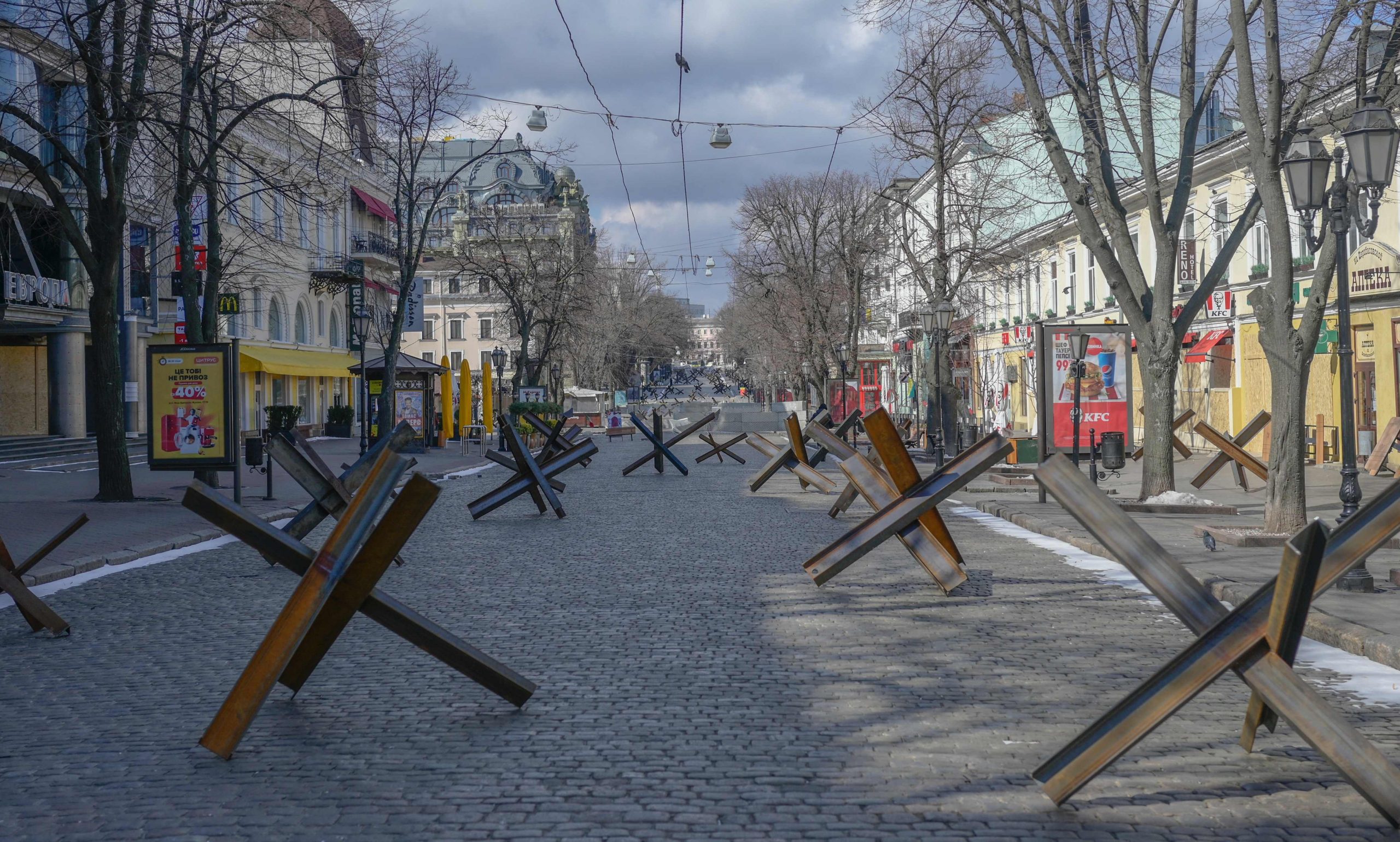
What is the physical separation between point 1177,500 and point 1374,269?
1145 centimetres

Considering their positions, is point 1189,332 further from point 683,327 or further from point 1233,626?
point 683,327

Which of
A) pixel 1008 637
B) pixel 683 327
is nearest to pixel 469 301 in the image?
pixel 683 327

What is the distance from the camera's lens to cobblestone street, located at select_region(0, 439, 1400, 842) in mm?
4250

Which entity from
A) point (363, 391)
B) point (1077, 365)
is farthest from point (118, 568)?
point (363, 391)

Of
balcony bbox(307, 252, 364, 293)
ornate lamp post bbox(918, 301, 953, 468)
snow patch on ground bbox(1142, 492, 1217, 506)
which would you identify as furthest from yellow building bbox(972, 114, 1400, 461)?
balcony bbox(307, 252, 364, 293)

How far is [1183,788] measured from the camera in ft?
14.8

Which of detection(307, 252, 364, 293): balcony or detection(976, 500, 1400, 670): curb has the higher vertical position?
detection(307, 252, 364, 293): balcony

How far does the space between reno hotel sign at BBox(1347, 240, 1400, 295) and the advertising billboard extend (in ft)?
63.0

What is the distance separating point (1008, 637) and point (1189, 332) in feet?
91.9

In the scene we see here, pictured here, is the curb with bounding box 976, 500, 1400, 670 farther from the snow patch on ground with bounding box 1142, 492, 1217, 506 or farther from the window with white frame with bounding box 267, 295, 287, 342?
the window with white frame with bounding box 267, 295, 287, 342

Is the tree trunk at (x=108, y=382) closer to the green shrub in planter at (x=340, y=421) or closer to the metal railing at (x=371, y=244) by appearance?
the green shrub in planter at (x=340, y=421)

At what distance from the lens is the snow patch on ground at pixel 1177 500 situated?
50.0 feet

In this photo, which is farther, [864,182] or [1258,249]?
[864,182]

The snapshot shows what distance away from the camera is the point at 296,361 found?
45.8 meters
